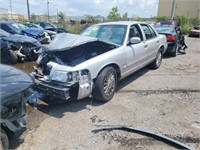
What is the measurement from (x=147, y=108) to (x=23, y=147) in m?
2.52

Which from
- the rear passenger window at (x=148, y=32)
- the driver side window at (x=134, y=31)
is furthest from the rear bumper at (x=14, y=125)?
the rear passenger window at (x=148, y=32)

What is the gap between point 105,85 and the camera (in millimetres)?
4672

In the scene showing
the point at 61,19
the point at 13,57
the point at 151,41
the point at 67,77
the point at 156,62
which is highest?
the point at 61,19

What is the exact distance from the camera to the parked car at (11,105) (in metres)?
2.62

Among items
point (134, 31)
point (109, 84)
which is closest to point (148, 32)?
point (134, 31)

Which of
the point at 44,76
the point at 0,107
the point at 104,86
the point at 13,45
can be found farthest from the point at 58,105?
the point at 13,45

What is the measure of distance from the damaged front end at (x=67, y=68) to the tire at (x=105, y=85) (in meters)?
0.21

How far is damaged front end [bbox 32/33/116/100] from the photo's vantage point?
4.07 metres

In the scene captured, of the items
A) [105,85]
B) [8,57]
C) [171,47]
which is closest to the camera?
[105,85]

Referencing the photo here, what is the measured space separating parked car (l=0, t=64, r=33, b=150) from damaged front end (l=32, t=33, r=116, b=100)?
1.01 m

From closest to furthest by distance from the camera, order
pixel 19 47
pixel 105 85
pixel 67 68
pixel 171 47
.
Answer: pixel 67 68
pixel 105 85
pixel 19 47
pixel 171 47

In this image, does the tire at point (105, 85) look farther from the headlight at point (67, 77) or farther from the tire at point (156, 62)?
the tire at point (156, 62)

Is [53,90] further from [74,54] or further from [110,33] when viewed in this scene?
[110,33]

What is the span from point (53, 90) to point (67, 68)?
1.59 ft
